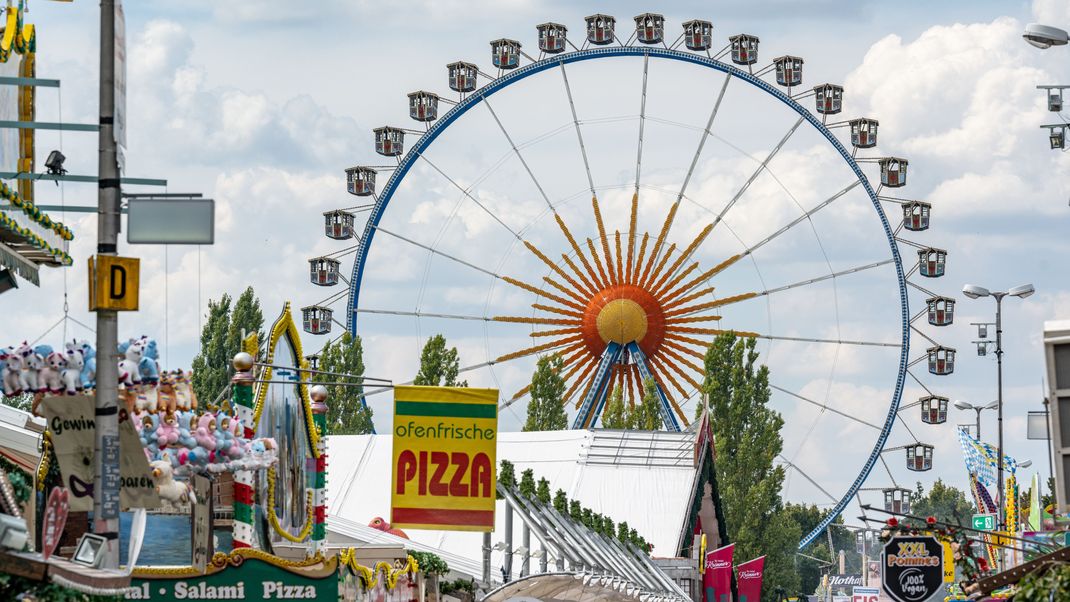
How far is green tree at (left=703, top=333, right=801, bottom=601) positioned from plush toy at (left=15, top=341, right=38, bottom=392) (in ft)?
147

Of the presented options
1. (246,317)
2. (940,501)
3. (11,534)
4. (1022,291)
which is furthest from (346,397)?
(940,501)

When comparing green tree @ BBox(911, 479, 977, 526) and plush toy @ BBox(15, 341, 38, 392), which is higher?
plush toy @ BBox(15, 341, 38, 392)

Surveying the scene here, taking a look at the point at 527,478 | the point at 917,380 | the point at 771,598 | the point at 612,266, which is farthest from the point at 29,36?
the point at 771,598

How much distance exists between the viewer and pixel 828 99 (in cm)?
5797

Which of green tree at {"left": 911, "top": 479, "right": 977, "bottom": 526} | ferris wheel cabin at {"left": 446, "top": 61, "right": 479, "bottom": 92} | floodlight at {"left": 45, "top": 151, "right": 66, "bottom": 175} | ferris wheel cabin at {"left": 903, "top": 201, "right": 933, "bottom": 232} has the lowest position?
green tree at {"left": 911, "top": 479, "right": 977, "bottom": 526}

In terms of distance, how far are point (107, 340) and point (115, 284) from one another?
45cm

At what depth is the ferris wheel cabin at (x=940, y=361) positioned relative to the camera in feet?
197

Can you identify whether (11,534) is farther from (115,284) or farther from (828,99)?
(828,99)

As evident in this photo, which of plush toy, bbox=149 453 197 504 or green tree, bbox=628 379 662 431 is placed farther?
green tree, bbox=628 379 662 431

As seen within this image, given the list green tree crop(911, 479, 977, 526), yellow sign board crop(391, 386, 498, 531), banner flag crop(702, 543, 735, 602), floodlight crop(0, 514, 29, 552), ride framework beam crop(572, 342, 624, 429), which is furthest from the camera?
green tree crop(911, 479, 977, 526)

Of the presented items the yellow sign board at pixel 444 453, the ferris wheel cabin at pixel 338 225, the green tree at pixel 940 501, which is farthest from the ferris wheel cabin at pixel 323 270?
the green tree at pixel 940 501

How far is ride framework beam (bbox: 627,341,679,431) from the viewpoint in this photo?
5494 cm

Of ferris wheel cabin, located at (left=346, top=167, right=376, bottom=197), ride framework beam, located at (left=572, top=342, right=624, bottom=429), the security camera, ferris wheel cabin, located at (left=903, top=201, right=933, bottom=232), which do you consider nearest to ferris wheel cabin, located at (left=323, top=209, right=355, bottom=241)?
ferris wheel cabin, located at (left=346, top=167, right=376, bottom=197)

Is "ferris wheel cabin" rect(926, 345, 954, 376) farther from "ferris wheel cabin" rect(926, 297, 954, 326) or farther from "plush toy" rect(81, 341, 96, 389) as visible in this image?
"plush toy" rect(81, 341, 96, 389)
